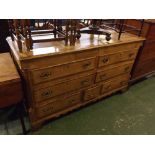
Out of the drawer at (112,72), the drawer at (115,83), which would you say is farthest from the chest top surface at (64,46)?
the drawer at (115,83)

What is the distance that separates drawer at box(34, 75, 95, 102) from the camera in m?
1.41

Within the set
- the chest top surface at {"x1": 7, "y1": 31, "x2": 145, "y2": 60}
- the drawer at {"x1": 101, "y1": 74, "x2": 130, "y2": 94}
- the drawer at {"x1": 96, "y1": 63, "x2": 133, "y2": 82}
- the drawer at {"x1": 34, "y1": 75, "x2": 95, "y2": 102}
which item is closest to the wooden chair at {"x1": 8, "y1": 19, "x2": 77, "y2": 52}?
the chest top surface at {"x1": 7, "y1": 31, "x2": 145, "y2": 60}

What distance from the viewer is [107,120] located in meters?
1.80

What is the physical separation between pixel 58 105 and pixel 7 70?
24.3 inches

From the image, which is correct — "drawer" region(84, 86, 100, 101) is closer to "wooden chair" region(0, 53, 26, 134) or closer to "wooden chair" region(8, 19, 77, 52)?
"wooden chair" region(8, 19, 77, 52)

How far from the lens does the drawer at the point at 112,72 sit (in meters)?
1.76

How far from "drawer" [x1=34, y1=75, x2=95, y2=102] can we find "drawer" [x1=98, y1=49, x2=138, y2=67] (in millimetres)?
202

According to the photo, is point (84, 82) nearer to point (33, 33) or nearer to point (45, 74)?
point (45, 74)

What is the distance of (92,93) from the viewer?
6.03 feet

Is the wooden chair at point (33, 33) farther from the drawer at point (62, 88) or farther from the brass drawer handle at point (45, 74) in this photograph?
the drawer at point (62, 88)

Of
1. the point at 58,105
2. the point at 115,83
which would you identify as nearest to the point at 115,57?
the point at 115,83

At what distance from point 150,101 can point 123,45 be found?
3.22ft

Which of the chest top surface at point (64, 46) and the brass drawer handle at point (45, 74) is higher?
the chest top surface at point (64, 46)

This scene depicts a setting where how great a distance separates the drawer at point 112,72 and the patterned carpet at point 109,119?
40cm
